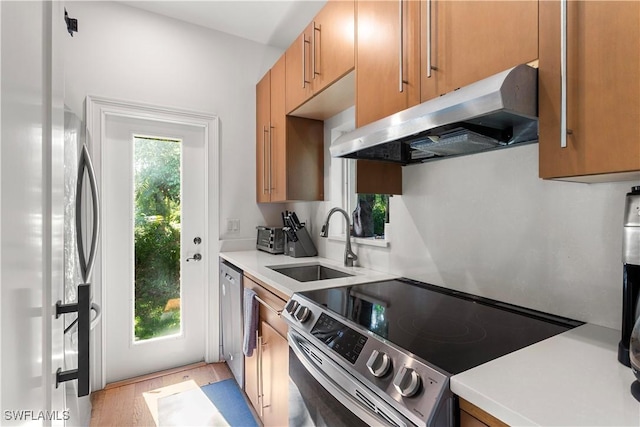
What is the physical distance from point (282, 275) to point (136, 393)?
146 cm

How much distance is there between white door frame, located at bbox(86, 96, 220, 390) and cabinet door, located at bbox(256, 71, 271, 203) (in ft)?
1.16

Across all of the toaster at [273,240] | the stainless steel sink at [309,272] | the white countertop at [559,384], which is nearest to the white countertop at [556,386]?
the white countertop at [559,384]

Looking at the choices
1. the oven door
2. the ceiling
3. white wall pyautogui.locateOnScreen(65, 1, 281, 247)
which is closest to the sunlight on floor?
the oven door

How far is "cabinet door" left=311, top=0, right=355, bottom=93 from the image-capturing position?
1519 millimetres

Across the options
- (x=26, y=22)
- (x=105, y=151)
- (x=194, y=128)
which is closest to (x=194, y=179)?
(x=194, y=128)

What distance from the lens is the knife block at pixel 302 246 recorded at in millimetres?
2396

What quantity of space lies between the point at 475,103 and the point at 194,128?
2.35 metres

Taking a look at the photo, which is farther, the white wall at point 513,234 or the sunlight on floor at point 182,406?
the sunlight on floor at point 182,406

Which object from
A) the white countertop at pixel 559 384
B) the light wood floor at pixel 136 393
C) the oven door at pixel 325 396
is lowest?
the light wood floor at pixel 136 393

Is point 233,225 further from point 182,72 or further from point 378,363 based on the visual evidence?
point 378,363

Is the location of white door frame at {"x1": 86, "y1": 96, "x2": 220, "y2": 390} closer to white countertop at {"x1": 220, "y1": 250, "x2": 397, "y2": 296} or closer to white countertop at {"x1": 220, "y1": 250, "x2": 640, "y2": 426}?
white countertop at {"x1": 220, "y1": 250, "x2": 397, "y2": 296}

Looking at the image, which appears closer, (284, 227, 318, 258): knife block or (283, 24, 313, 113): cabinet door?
(283, 24, 313, 113): cabinet door

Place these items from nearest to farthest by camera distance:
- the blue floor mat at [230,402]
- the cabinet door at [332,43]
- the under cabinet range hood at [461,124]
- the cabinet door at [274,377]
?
the under cabinet range hood at [461,124], the cabinet door at [274,377], the cabinet door at [332,43], the blue floor mat at [230,402]

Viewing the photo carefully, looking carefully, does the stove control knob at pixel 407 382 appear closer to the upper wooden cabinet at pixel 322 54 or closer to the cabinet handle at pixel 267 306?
the cabinet handle at pixel 267 306
